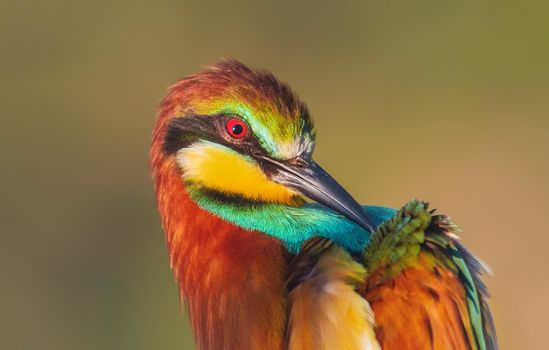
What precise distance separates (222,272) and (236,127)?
0.53m

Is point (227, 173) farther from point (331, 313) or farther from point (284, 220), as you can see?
point (331, 313)

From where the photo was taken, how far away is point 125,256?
7082 mm

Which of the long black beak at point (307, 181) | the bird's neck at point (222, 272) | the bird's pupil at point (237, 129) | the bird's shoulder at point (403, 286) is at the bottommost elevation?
the bird's neck at point (222, 272)

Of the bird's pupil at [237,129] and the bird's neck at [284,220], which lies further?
the bird's pupil at [237,129]

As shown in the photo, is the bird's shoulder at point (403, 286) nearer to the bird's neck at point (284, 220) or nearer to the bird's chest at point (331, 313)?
the bird's chest at point (331, 313)

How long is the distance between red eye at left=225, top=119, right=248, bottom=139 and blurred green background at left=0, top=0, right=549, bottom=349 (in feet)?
9.61

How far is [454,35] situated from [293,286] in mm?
5717

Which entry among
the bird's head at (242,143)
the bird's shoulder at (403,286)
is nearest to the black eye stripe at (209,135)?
the bird's head at (242,143)

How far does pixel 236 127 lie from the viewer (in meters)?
3.75

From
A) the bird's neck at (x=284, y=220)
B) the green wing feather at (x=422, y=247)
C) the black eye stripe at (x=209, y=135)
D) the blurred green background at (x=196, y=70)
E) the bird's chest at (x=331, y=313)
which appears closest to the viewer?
the bird's chest at (x=331, y=313)

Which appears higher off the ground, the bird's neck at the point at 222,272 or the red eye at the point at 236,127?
the red eye at the point at 236,127

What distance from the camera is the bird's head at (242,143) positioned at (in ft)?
12.1

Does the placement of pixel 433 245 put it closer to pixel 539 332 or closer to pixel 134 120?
pixel 539 332

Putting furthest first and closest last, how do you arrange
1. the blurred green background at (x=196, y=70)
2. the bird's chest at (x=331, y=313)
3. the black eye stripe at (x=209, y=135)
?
the blurred green background at (x=196, y=70), the black eye stripe at (x=209, y=135), the bird's chest at (x=331, y=313)
